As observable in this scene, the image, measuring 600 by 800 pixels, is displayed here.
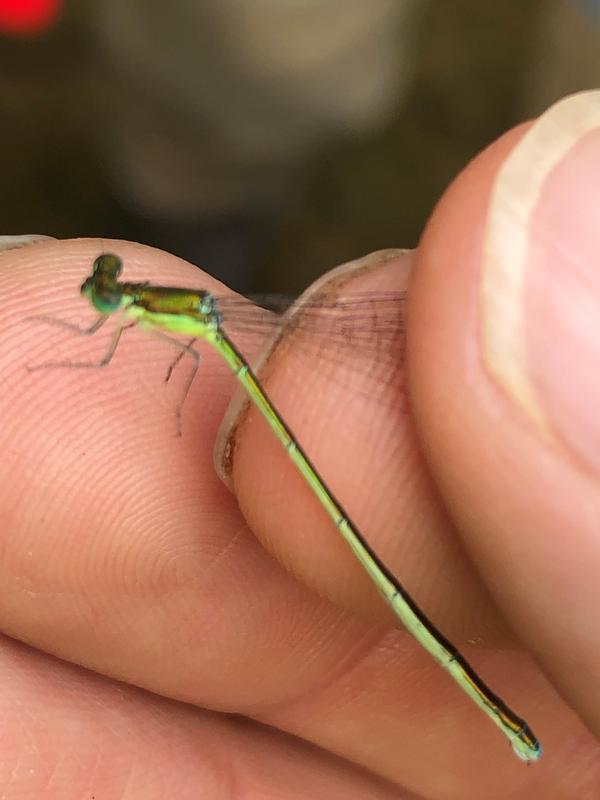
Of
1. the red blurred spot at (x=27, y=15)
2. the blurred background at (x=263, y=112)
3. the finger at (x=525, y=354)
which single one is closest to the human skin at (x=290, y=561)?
the finger at (x=525, y=354)

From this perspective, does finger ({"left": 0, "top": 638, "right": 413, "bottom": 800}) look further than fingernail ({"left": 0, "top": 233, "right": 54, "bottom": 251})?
No

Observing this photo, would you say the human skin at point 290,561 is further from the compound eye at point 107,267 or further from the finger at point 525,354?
the compound eye at point 107,267

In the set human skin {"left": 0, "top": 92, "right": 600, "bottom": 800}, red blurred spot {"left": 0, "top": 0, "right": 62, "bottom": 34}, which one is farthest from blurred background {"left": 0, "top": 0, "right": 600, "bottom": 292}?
human skin {"left": 0, "top": 92, "right": 600, "bottom": 800}

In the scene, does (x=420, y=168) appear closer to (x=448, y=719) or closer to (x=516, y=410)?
(x=448, y=719)

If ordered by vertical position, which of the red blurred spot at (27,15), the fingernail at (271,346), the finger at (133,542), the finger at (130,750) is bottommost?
the finger at (130,750)

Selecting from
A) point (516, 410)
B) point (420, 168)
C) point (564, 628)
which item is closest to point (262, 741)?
point (564, 628)

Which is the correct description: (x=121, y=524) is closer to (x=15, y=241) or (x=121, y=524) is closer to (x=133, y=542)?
(x=133, y=542)

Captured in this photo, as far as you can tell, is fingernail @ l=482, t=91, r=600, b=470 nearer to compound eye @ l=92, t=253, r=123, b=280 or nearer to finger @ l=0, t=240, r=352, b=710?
finger @ l=0, t=240, r=352, b=710
